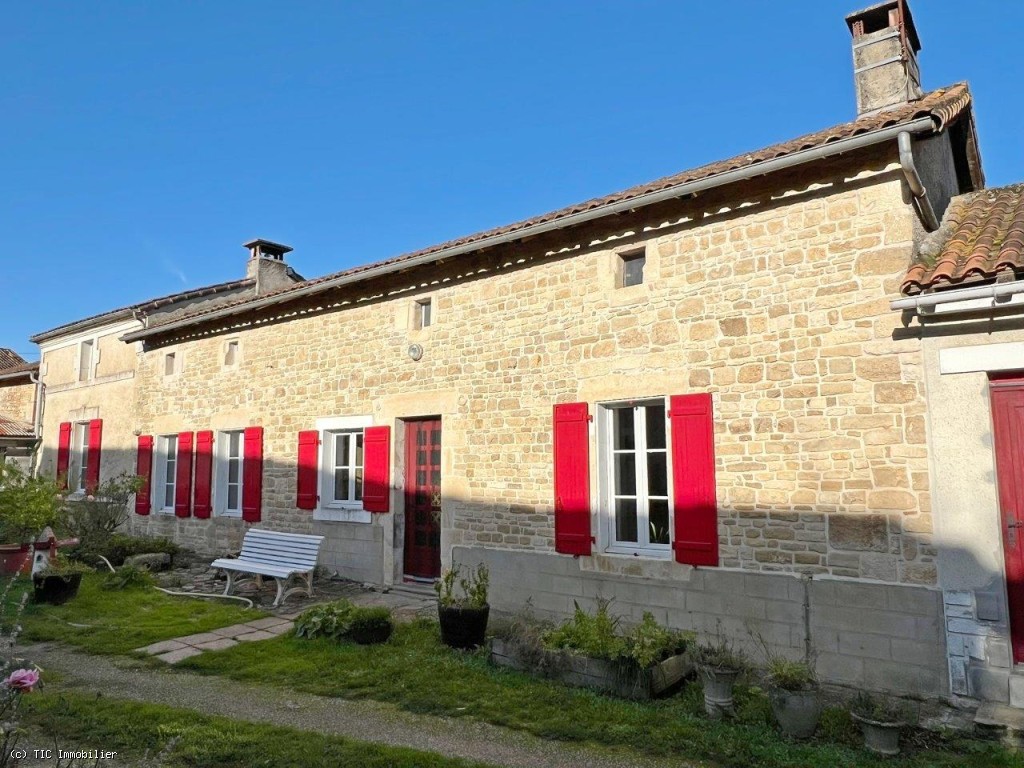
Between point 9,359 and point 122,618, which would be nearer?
point 122,618

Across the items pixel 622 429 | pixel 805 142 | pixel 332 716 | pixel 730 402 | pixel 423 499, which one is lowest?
pixel 332 716

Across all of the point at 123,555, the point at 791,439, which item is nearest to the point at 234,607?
the point at 123,555

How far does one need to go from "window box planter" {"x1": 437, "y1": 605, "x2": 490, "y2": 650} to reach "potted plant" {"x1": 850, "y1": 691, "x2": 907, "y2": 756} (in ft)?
9.77

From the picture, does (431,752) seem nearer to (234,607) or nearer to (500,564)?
(500,564)

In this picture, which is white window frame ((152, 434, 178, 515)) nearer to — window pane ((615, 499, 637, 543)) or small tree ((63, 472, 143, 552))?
small tree ((63, 472, 143, 552))

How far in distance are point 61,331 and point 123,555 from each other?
710cm

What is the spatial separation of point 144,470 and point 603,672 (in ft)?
33.4

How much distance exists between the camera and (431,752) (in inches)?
152

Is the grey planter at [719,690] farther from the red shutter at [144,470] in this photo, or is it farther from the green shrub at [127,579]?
the red shutter at [144,470]

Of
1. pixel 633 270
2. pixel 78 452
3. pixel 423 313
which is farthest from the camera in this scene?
pixel 78 452

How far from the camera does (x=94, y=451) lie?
13.3 m

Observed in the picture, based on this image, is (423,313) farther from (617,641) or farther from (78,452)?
(78,452)

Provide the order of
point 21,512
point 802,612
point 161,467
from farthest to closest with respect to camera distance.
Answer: point 161,467, point 21,512, point 802,612

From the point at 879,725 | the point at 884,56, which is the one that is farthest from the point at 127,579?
the point at 884,56
